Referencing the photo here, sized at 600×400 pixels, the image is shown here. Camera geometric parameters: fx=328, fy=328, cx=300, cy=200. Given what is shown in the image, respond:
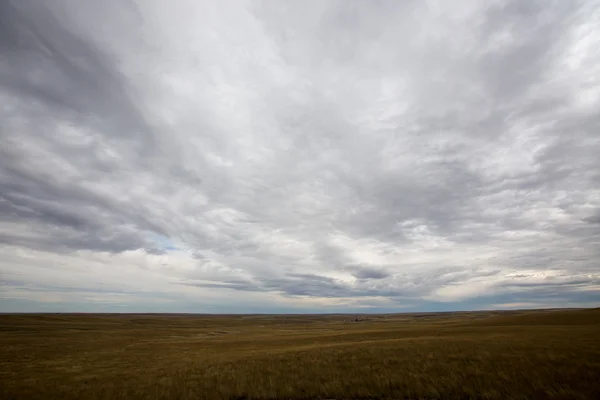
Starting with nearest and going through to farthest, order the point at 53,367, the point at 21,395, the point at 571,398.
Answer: the point at 571,398
the point at 21,395
the point at 53,367

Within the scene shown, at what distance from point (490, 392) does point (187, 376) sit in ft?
61.3

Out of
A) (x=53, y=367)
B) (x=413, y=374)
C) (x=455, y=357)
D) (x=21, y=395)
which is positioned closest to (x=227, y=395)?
(x=413, y=374)

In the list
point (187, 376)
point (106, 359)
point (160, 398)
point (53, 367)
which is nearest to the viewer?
point (160, 398)

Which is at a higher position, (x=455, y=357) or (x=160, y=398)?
(x=455, y=357)

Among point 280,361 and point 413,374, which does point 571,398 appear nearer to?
point 413,374

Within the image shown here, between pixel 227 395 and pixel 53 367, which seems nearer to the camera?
pixel 227 395

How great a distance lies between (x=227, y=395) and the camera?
702 inches

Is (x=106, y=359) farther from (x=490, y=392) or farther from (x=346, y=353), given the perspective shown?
(x=490, y=392)

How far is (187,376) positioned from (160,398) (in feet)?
17.7

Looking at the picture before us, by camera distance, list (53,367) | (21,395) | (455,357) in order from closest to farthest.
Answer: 1. (21,395)
2. (455,357)
3. (53,367)

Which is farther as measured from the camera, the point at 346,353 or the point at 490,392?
the point at 346,353

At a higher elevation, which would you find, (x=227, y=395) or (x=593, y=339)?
(x=593, y=339)

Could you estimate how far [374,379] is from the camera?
1836cm

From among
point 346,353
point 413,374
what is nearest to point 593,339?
point 413,374
